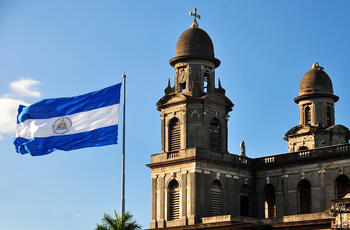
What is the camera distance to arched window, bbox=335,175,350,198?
63.2 m

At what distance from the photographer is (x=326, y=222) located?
5688 centimetres

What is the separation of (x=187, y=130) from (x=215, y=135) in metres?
2.82

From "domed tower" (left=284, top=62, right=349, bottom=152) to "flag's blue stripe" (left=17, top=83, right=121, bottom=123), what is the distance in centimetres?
3250

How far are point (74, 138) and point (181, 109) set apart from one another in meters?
21.6

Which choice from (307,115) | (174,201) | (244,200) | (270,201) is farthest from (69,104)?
(307,115)

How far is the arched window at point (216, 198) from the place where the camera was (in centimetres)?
6569

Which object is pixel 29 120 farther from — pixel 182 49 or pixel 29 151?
pixel 182 49

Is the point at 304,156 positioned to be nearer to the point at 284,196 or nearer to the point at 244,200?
the point at 284,196

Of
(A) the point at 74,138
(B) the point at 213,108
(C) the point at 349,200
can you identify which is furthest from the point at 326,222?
(A) the point at 74,138

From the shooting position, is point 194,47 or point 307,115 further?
point 307,115

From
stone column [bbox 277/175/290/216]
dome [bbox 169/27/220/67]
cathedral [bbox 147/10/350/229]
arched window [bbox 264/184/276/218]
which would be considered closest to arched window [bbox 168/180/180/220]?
cathedral [bbox 147/10/350/229]

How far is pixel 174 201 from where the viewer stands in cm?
6656

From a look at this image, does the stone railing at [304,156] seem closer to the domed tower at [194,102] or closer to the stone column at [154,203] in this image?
the domed tower at [194,102]

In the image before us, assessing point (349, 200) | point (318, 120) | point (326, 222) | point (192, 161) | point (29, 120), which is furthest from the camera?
point (318, 120)
